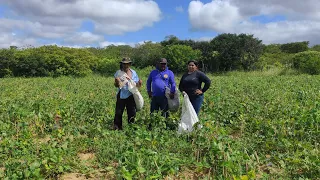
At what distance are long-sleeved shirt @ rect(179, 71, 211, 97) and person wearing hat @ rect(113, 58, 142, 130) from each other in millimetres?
803

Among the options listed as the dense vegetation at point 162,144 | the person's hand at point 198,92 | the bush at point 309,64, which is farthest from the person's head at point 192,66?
the bush at point 309,64

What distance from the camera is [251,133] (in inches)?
198

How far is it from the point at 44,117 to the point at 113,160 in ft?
7.50

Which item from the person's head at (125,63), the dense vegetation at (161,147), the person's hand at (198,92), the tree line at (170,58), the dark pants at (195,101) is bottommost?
Result: the dense vegetation at (161,147)

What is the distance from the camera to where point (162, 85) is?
16.8 feet

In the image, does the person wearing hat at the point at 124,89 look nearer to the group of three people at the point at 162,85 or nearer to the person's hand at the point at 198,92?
the group of three people at the point at 162,85

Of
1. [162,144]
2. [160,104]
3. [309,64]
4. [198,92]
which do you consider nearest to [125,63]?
[160,104]

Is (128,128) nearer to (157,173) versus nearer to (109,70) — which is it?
(157,173)

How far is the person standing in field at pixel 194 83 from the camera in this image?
5047 millimetres

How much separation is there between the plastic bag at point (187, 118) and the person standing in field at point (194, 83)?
0.65 feet

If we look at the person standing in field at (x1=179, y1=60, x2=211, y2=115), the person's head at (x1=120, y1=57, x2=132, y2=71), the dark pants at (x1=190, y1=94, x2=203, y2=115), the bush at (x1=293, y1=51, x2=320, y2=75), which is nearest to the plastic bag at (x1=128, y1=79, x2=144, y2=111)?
the person's head at (x1=120, y1=57, x2=132, y2=71)

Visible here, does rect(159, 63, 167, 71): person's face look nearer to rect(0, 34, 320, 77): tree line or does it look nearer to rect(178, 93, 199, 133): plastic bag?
rect(178, 93, 199, 133): plastic bag

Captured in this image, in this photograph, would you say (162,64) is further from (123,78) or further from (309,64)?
(309,64)

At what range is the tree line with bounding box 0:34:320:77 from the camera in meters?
23.0
